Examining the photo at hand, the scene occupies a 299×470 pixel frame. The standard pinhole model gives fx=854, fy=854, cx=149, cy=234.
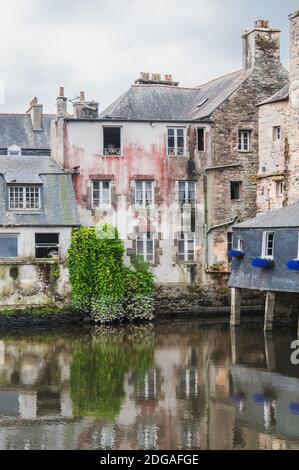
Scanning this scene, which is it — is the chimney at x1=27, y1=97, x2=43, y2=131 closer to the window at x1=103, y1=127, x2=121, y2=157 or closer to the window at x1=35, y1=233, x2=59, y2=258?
the window at x1=103, y1=127, x2=121, y2=157

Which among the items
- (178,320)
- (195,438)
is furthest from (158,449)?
(178,320)

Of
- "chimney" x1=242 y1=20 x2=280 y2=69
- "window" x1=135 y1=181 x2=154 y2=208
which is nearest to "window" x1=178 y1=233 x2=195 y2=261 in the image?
"window" x1=135 y1=181 x2=154 y2=208

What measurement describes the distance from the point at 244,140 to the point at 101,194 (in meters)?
7.38

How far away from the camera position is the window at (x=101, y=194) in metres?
38.6

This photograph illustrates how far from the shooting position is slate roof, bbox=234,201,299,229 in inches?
1276

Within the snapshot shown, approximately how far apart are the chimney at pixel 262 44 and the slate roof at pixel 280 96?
9.26 ft

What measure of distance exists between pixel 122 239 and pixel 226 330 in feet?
22.4

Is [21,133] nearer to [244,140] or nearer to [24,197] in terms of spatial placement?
[24,197]

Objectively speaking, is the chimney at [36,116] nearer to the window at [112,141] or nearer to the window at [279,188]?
the window at [112,141]

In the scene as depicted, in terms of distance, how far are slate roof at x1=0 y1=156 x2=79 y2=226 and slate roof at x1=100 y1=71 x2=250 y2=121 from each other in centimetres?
449

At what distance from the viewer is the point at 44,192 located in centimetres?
3772

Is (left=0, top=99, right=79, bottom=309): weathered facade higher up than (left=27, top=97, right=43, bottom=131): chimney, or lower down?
lower down

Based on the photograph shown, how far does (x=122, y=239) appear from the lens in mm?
38344

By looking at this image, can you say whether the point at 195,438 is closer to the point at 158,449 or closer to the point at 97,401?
the point at 158,449
